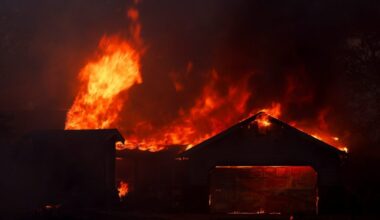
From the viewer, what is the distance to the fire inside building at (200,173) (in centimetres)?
3075

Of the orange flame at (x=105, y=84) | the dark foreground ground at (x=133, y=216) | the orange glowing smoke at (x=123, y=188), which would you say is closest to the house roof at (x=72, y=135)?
the dark foreground ground at (x=133, y=216)

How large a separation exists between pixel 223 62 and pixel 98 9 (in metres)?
18.7

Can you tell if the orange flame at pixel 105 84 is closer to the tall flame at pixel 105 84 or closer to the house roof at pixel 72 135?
the tall flame at pixel 105 84

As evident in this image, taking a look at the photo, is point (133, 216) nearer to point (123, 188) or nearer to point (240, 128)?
point (240, 128)

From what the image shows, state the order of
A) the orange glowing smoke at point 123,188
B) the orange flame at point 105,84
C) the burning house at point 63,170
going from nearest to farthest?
1. the burning house at point 63,170
2. the orange glowing smoke at point 123,188
3. the orange flame at point 105,84

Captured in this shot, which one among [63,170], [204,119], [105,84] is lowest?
[63,170]

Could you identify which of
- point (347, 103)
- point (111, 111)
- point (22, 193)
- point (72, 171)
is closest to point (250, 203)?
point (72, 171)

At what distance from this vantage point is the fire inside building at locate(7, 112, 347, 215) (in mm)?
30750

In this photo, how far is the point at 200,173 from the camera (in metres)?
31.1

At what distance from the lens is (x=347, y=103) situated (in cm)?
5588

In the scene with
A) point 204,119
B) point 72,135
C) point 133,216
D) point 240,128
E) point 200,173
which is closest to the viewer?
point 133,216

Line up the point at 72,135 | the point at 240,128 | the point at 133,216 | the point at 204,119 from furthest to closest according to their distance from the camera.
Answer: the point at 204,119, the point at 72,135, the point at 240,128, the point at 133,216

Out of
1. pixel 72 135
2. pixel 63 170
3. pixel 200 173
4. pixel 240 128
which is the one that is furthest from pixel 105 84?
pixel 240 128

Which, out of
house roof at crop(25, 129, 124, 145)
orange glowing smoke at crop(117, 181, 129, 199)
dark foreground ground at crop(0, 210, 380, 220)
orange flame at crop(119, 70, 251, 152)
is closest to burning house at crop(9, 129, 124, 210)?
house roof at crop(25, 129, 124, 145)
